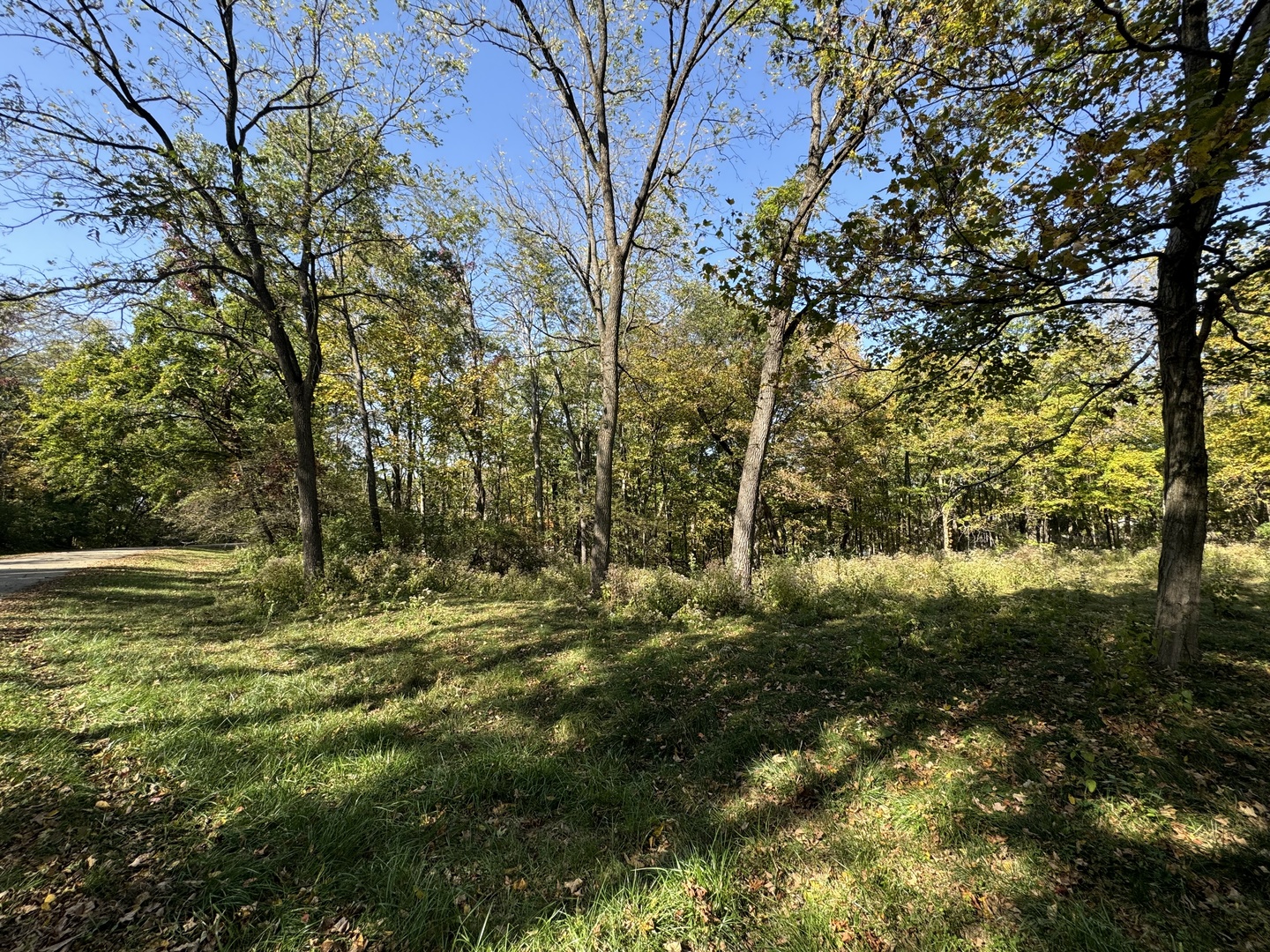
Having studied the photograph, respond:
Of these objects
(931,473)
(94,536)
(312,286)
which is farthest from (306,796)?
(94,536)

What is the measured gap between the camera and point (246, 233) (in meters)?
8.65

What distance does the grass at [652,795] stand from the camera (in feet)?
8.25

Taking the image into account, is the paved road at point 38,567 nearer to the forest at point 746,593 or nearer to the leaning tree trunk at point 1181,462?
the forest at point 746,593

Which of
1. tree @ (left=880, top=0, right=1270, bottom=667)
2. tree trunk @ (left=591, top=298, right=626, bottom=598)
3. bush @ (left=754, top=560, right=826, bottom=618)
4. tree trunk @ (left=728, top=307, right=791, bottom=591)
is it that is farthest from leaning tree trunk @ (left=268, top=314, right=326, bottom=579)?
tree @ (left=880, top=0, right=1270, bottom=667)

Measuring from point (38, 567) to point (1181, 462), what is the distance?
24614 millimetres

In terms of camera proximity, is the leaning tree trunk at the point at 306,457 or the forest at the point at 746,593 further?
the leaning tree trunk at the point at 306,457

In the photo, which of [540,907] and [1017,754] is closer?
[540,907]

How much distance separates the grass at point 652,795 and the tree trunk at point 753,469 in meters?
2.44

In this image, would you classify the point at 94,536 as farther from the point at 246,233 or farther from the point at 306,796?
the point at 306,796

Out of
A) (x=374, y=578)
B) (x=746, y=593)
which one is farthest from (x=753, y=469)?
(x=374, y=578)

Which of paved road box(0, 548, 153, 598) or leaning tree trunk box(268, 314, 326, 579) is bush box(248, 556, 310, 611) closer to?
leaning tree trunk box(268, 314, 326, 579)

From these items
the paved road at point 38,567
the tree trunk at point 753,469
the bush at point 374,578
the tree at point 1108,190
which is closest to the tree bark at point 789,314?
the tree trunk at point 753,469

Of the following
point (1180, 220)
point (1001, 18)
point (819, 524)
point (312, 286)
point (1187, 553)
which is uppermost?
point (312, 286)

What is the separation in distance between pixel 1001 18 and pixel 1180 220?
2.15 meters
